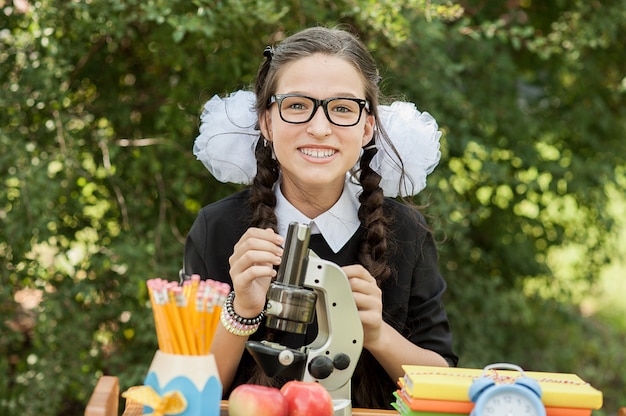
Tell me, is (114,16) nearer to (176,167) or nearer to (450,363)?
(176,167)

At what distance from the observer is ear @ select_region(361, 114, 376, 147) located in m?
2.26

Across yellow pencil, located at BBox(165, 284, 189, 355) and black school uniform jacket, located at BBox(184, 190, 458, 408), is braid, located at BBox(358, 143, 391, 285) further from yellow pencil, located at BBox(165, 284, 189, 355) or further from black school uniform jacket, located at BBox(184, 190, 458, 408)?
yellow pencil, located at BBox(165, 284, 189, 355)

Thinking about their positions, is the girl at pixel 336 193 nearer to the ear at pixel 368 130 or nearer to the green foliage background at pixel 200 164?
the ear at pixel 368 130

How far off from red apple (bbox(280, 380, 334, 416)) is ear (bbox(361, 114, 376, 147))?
774 mm

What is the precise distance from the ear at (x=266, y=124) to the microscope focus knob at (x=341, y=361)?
669 mm

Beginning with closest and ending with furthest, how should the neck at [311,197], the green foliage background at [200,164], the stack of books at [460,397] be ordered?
the stack of books at [460,397], the neck at [311,197], the green foliage background at [200,164]

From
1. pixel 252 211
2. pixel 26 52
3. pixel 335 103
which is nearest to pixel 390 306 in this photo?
pixel 252 211

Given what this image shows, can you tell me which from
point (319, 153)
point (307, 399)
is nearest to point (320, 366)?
point (307, 399)

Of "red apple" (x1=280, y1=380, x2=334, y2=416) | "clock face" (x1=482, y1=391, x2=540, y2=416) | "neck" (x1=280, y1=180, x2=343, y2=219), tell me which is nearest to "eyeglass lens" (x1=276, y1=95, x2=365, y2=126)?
"neck" (x1=280, y1=180, x2=343, y2=219)

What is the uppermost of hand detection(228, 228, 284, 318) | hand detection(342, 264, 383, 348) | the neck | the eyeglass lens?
the eyeglass lens

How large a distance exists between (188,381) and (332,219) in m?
0.86

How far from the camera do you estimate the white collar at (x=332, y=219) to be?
7.47ft

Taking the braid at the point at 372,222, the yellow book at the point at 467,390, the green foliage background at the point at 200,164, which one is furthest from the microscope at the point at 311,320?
the green foliage background at the point at 200,164

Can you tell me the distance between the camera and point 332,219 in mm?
2299
